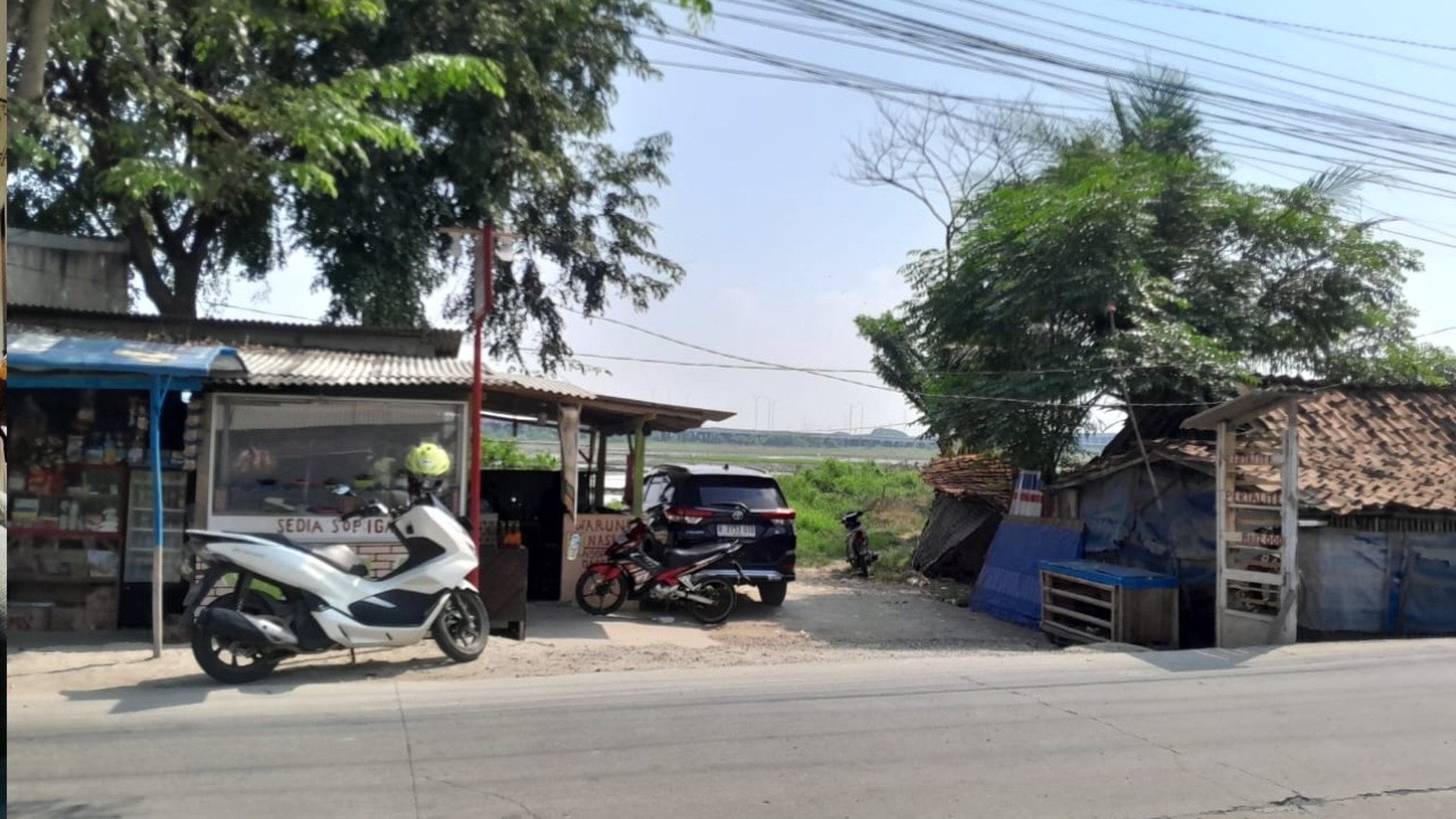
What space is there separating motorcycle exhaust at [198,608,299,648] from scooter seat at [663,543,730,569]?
5.11m

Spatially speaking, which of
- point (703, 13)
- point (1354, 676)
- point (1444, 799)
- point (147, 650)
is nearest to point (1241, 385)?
point (1354, 676)

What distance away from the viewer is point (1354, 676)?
901 centimetres

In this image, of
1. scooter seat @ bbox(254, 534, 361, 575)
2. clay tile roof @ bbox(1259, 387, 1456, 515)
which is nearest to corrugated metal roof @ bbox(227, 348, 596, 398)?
scooter seat @ bbox(254, 534, 361, 575)

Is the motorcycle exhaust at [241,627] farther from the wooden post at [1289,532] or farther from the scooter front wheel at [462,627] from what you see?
the wooden post at [1289,532]

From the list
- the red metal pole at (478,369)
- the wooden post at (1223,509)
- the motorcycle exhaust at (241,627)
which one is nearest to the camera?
the motorcycle exhaust at (241,627)

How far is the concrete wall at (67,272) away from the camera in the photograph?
12.6 m

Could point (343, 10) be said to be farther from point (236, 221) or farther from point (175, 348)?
point (236, 221)

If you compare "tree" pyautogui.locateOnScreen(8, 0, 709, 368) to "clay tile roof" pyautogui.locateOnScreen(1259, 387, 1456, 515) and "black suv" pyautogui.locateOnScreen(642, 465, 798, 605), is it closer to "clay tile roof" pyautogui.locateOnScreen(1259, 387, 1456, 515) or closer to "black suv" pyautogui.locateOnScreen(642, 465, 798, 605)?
"black suv" pyautogui.locateOnScreen(642, 465, 798, 605)

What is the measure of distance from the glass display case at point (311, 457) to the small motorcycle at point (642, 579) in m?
2.03

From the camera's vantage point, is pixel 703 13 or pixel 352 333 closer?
pixel 703 13

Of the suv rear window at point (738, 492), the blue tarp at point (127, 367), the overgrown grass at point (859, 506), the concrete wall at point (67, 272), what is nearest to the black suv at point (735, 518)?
the suv rear window at point (738, 492)

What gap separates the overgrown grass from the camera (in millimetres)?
23438

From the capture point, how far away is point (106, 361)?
8.70 metres

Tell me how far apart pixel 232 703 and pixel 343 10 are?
15.2ft
